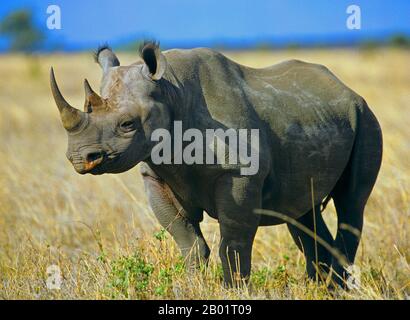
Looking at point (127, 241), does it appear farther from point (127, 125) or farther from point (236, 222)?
point (127, 125)

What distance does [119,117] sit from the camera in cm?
488

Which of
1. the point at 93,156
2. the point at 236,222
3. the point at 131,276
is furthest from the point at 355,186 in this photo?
the point at 93,156

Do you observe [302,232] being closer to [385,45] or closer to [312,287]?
[312,287]

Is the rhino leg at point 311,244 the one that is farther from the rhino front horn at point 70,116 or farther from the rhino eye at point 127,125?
the rhino front horn at point 70,116

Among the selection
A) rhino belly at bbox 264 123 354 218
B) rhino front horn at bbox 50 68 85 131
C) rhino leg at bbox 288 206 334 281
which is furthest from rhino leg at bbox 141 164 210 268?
rhino leg at bbox 288 206 334 281

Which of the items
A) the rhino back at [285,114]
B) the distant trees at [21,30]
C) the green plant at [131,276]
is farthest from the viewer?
the distant trees at [21,30]

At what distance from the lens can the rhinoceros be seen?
4.90 meters

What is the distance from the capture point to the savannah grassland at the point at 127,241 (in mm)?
5434

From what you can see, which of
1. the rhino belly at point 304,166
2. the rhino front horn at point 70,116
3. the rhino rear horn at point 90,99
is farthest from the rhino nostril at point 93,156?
the rhino belly at point 304,166

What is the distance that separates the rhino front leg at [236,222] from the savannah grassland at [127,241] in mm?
172

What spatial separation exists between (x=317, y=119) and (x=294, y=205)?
2.14 feet

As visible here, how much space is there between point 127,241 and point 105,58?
1.56 m

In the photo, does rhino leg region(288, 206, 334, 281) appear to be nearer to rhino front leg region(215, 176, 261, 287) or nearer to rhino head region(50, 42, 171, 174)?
rhino front leg region(215, 176, 261, 287)

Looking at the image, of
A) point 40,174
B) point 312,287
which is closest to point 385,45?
point 40,174
